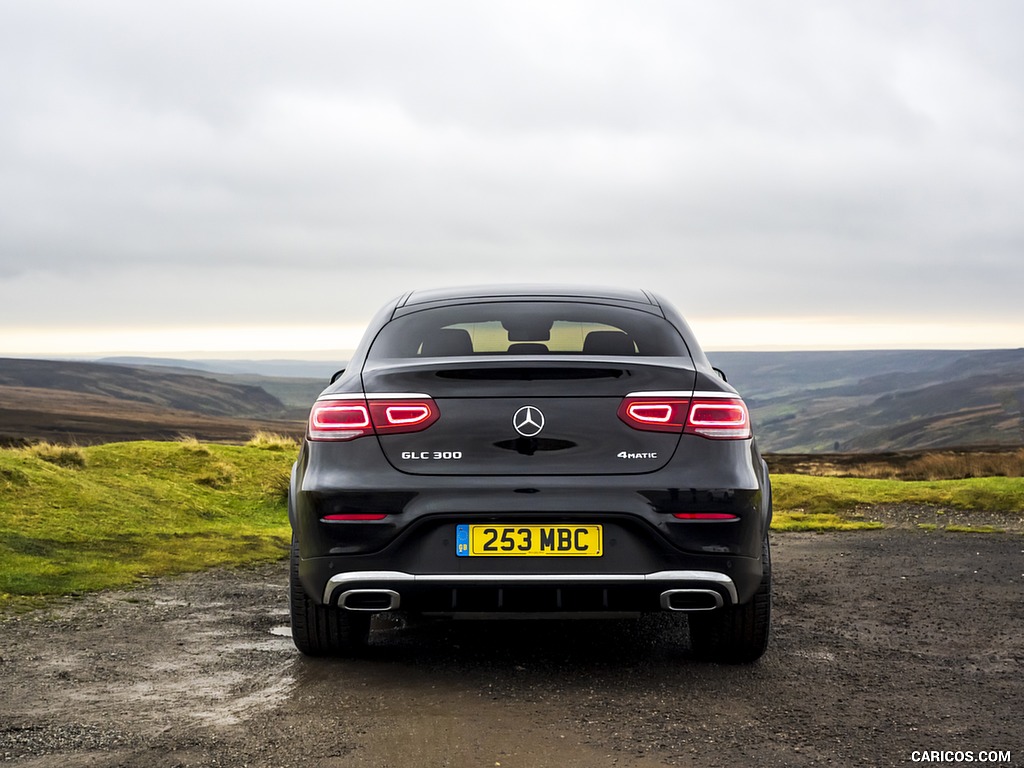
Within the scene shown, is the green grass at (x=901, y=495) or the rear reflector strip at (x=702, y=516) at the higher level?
the rear reflector strip at (x=702, y=516)

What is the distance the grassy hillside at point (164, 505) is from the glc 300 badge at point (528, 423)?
4328 mm

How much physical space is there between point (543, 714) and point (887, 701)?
1542mm

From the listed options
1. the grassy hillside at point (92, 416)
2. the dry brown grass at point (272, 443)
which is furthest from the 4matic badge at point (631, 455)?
the grassy hillside at point (92, 416)

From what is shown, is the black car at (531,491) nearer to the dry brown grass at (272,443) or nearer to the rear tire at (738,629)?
the rear tire at (738,629)

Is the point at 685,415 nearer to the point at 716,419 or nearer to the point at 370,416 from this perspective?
the point at 716,419

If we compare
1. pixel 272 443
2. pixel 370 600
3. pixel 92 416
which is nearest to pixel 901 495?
pixel 272 443

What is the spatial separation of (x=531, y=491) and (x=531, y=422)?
307 mm

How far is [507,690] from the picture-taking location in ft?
16.9

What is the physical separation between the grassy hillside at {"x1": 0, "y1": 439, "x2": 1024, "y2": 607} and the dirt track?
58.7 inches

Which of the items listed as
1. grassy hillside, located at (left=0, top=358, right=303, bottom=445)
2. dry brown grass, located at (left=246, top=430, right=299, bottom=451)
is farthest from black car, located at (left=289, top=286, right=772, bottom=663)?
grassy hillside, located at (left=0, top=358, right=303, bottom=445)

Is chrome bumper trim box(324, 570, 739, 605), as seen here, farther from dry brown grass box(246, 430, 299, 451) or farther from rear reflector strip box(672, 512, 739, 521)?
dry brown grass box(246, 430, 299, 451)

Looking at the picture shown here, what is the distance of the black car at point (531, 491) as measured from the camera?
4.97 m

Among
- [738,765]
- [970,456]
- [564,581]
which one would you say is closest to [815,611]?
[564,581]

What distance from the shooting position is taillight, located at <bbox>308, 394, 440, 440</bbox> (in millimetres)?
5070
